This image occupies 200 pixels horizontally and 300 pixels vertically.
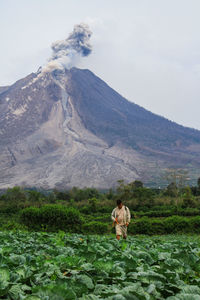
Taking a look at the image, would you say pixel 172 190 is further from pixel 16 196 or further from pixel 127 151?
pixel 127 151

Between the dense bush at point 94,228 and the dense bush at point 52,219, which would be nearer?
the dense bush at point 52,219

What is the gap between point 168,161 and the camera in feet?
447

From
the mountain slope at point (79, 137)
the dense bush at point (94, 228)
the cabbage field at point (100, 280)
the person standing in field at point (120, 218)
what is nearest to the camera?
the cabbage field at point (100, 280)

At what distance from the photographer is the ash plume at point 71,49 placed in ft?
578

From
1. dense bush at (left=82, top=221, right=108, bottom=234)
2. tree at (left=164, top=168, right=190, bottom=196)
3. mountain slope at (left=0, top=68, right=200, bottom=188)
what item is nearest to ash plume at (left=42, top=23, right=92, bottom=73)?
mountain slope at (left=0, top=68, right=200, bottom=188)

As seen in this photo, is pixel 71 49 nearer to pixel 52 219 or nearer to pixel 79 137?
pixel 79 137

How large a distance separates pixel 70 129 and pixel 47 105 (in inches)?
899

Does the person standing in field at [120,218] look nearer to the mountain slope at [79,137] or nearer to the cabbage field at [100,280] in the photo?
the cabbage field at [100,280]

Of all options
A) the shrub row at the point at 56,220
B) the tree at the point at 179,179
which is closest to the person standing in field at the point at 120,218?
the shrub row at the point at 56,220

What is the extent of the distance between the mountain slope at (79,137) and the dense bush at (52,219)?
83028 mm

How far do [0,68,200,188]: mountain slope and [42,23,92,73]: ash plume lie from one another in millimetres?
5011

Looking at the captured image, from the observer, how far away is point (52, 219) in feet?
73.8

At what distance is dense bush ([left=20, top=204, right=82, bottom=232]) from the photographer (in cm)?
2248

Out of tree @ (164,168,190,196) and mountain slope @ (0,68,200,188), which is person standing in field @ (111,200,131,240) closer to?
tree @ (164,168,190,196)
